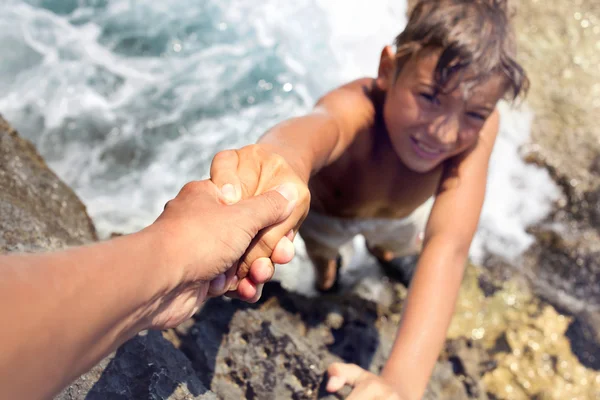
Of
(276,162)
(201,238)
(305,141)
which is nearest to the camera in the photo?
(201,238)

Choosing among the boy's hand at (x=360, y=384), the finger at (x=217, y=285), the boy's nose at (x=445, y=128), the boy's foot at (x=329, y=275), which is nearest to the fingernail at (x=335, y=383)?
the boy's hand at (x=360, y=384)

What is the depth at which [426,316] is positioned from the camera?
185cm

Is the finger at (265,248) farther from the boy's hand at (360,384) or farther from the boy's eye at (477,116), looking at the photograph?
the boy's eye at (477,116)

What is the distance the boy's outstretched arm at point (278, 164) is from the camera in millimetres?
1419

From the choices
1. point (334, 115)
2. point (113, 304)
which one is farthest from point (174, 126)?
point (113, 304)

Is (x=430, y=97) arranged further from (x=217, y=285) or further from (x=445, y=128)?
(x=217, y=285)

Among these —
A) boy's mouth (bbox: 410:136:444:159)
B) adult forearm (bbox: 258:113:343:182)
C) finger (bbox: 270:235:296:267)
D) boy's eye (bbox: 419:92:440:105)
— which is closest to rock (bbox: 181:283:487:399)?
finger (bbox: 270:235:296:267)

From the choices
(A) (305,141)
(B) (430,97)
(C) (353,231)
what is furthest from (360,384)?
(C) (353,231)

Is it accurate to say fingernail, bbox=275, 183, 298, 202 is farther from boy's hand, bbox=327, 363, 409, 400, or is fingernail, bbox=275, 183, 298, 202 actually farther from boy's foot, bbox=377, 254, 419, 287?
boy's foot, bbox=377, 254, 419, 287

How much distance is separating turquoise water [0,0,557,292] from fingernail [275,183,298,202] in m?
1.82

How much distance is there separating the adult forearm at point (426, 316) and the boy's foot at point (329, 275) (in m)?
0.96

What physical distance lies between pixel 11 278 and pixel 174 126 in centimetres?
305

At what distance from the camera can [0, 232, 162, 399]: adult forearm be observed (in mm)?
726

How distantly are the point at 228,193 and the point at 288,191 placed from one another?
20 centimetres
